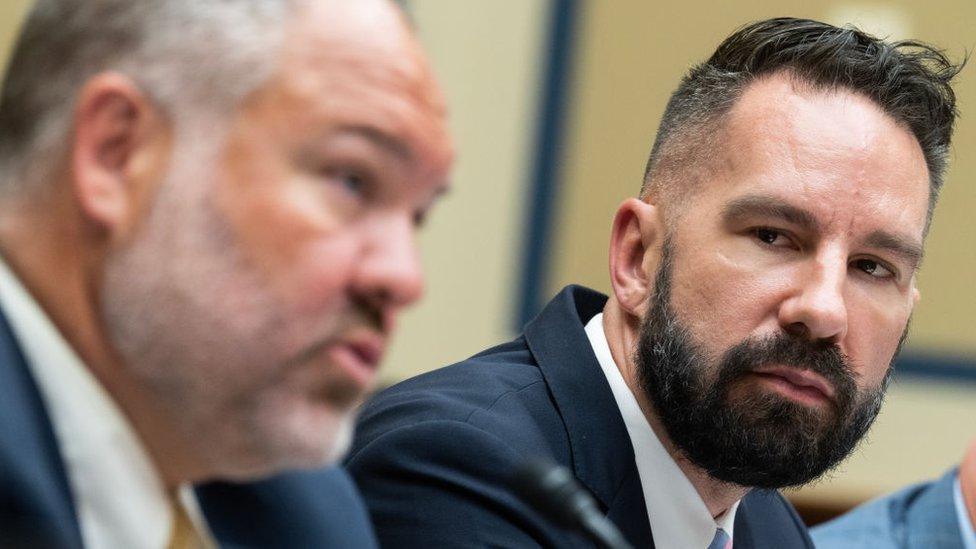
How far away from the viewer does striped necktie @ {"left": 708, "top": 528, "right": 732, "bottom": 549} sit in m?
2.35

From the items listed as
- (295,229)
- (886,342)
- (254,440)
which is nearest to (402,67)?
(295,229)

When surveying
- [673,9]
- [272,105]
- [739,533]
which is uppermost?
[272,105]

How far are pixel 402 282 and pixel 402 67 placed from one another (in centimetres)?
22

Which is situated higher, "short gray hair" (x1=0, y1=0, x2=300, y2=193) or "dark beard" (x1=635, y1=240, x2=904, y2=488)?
"short gray hair" (x1=0, y1=0, x2=300, y2=193)

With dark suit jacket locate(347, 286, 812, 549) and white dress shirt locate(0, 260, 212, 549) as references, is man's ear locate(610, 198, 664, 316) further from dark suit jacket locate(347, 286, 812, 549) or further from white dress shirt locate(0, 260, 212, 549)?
white dress shirt locate(0, 260, 212, 549)

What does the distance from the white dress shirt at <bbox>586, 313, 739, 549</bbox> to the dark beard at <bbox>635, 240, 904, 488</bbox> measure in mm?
36

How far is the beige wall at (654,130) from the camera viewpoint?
181 inches

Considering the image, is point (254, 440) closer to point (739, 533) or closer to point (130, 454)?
point (130, 454)

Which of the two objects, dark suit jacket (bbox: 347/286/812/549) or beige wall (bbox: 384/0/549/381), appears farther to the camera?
beige wall (bbox: 384/0/549/381)

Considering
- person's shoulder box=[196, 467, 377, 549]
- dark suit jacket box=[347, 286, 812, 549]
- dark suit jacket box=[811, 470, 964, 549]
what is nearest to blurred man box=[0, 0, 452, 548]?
person's shoulder box=[196, 467, 377, 549]

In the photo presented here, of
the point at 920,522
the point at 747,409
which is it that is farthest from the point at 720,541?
the point at 920,522

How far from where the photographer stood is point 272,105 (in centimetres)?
130

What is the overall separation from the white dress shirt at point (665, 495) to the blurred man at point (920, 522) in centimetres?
69

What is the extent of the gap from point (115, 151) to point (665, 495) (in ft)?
4.08
